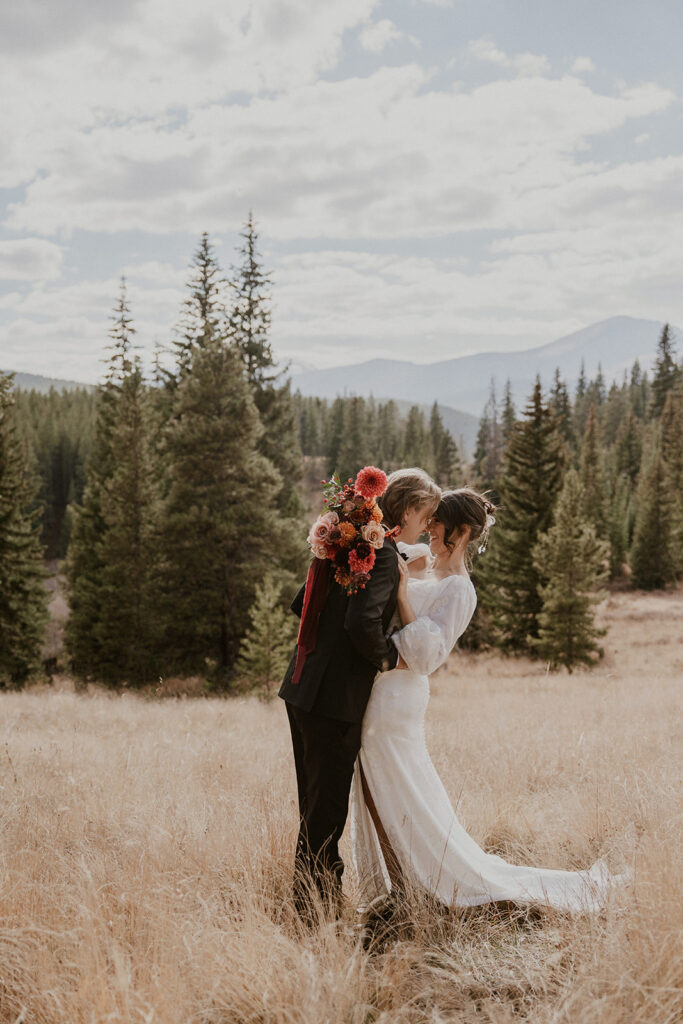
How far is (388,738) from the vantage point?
352 centimetres

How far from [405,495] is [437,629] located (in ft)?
2.36

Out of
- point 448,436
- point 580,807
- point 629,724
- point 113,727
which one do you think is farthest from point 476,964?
point 448,436

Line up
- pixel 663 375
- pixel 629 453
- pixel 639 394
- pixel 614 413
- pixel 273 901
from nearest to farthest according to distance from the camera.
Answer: pixel 273 901
pixel 629 453
pixel 663 375
pixel 614 413
pixel 639 394

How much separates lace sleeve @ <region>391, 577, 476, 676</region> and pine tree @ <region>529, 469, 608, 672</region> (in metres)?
20.7

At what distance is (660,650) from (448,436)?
49.0m

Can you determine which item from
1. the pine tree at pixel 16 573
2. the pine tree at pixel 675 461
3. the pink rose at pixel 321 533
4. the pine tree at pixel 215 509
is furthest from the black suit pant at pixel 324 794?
the pine tree at pixel 675 461

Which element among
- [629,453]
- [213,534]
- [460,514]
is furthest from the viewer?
[629,453]

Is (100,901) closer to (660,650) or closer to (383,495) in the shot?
(383,495)

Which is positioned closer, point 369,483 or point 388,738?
point 369,483

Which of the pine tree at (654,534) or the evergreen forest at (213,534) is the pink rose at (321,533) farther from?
the pine tree at (654,534)

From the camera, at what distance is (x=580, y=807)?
16.0ft

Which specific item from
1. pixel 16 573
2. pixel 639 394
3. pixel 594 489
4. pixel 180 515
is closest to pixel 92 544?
pixel 16 573

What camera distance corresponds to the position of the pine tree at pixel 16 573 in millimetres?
24266

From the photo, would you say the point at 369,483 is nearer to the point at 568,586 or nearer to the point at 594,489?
the point at 568,586
